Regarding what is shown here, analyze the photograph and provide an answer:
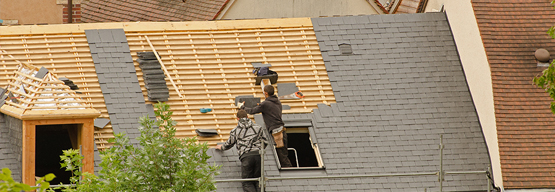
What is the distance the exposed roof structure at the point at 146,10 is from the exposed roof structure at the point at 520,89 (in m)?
8.82

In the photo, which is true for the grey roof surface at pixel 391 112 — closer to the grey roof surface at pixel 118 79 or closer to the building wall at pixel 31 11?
the grey roof surface at pixel 118 79

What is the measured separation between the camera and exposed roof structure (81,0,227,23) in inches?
842

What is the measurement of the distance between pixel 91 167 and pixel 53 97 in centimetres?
129

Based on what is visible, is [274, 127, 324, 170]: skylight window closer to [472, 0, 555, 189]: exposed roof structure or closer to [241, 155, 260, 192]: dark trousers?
Answer: [241, 155, 260, 192]: dark trousers

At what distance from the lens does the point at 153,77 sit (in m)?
14.1

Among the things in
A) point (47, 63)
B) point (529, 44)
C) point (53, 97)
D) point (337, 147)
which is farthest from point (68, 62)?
point (529, 44)

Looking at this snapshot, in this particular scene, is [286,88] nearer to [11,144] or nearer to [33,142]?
→ [33,142]

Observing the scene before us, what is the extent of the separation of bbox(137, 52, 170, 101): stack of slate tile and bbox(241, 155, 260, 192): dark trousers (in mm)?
2398

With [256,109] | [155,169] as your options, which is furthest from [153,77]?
[155,169]

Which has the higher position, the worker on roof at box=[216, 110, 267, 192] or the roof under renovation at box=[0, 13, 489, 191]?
the roof under renovation at box=[0, 13, 489, 191]

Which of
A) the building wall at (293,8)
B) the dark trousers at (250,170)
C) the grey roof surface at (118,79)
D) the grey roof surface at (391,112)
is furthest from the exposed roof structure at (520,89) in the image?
the grey roof surface at (118,79)

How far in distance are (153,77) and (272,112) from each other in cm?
254

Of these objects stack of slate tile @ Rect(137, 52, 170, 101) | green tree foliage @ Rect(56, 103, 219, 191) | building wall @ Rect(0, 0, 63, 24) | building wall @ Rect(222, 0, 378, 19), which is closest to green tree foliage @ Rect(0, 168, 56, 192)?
green tree foliage @ Rect(56, 103, 219, 191)

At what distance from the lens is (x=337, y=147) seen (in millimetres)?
13523
